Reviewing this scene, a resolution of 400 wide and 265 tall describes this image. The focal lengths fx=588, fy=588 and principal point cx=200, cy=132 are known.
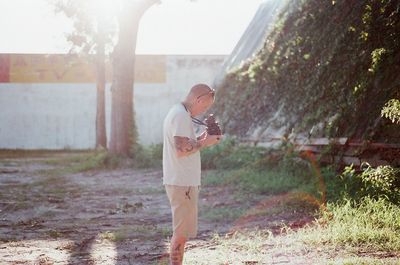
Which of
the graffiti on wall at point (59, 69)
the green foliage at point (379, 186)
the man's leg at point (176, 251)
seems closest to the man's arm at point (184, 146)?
the man's leg at point (176, 251)

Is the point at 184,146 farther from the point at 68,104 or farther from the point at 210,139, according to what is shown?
the point at 68,104

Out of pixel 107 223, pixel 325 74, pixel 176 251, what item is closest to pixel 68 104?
pixel 325 74

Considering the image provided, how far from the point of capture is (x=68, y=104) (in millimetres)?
31094

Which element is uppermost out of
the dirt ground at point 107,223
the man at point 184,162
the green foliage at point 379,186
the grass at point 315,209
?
the man at point 184,162

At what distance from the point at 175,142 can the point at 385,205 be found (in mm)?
3875

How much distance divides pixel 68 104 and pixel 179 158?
1083 inches

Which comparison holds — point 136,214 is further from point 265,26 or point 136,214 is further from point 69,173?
point 265,26

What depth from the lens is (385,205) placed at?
7.27m

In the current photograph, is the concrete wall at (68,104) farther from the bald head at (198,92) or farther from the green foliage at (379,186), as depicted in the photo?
the bald head at (198,92)

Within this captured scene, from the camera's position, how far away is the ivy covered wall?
388 inches

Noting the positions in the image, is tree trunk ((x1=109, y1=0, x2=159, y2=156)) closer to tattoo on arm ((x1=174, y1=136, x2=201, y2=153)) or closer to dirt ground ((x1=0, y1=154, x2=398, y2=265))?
dirt ground ((x1=0, y1=154, x2=398, y2=265))

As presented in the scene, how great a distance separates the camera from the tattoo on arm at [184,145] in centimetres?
439

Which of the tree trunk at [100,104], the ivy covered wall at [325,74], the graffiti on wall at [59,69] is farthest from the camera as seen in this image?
the graffiti on wall at [59,69]

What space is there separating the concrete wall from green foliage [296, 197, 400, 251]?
23681mm
